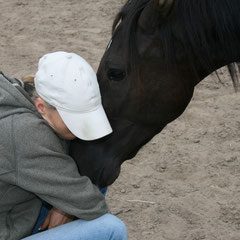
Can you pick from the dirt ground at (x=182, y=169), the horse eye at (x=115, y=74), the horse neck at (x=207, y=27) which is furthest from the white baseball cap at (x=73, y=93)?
the dirt ground at (x=182, y=169)

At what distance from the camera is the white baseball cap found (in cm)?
203

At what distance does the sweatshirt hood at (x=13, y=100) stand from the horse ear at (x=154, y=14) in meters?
0.56

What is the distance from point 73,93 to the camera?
2.02 metres

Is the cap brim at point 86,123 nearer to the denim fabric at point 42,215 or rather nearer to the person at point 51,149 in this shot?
the person at point 51,149

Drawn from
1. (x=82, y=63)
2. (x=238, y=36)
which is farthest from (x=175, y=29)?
(x=82, y=63)

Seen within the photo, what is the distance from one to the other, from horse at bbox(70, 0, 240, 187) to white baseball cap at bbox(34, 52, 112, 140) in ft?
0.82

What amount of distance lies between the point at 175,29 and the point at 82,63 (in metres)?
0.41

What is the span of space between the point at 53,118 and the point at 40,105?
0.07 meters

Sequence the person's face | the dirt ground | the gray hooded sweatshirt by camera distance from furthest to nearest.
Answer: the dirt ground < the person's face < the gray hooded sweatshirt

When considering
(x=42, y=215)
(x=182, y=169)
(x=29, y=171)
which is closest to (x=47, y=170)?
(x=29, y=171)

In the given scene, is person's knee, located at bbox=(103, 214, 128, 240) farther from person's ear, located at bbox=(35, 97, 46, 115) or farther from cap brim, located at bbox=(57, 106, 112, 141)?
person's ear, located at bbox=(35, 97, 46, 115)

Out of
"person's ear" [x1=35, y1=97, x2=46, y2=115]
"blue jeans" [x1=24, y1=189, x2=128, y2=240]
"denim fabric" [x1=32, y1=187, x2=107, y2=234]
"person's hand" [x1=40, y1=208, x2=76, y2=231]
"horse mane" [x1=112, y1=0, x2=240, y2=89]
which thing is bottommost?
"denim fabric" [x1=32, y1=187, x2=107, y2=234]

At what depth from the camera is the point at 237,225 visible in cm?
321

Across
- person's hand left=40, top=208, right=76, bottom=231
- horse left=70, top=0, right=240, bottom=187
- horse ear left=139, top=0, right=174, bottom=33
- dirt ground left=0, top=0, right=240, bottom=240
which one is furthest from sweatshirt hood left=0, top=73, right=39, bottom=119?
dirt ground left=0, top=0, right=240, bottom=240
